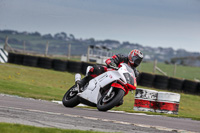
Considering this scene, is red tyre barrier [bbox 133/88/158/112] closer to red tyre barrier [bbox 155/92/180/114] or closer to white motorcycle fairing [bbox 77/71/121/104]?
red tyre barrier [bbox 155/92/180/114]

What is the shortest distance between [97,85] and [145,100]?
4.33 meters

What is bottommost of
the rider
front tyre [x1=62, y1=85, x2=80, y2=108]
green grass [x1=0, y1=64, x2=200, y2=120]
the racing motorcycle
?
green grass [x1=0, y1=64, x2=200, y2=120]

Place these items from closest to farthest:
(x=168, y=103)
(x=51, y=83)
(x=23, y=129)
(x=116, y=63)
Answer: (x=23, y=129)
(x=116, y=63)
(x=168, y=103)
(x=51, y=83)

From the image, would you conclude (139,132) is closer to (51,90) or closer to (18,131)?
(18,131)

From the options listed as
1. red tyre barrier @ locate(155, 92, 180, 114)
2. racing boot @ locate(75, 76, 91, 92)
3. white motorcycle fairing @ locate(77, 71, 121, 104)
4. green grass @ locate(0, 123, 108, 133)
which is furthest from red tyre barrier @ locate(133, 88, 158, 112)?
green grass @ locate(0, 123, 108, 133)

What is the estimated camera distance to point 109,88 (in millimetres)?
8867

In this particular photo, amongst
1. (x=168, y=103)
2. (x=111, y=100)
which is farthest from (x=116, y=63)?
(x=168, y=103)

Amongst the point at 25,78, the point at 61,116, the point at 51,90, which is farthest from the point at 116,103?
the point at 25,78

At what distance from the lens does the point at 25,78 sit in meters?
19.5

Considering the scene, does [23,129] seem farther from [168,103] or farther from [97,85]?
[168,103]

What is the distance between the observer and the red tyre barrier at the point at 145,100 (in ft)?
42.2

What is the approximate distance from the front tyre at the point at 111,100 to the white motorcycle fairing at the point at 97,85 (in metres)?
0.21

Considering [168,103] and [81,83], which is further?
[168,103]

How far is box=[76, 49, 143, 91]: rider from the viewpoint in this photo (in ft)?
30.2
